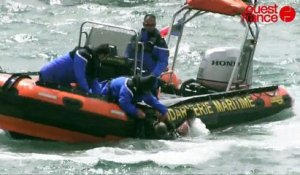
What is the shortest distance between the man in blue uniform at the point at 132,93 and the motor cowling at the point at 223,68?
2.45 meters

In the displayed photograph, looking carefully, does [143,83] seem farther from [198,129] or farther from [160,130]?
[198,129]

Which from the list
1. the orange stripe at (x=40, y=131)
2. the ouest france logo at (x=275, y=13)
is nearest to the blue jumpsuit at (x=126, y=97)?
the orange stripe at (x=40, y=131)

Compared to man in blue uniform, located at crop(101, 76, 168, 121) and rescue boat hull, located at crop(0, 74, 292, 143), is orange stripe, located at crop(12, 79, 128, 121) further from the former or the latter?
man in blue uniform, located at crop(101, 76, 168, 121)

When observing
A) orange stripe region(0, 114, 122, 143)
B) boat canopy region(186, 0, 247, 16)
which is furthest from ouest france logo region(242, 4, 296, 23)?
orange stripe region(0, 114, 122, 143)

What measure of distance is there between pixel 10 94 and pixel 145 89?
1748 millimetres

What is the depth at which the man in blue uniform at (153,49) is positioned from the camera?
1290 centimetres

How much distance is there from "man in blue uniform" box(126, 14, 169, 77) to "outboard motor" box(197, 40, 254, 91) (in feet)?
4.06

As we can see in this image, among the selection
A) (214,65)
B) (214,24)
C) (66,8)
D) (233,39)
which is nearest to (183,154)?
(214,65)

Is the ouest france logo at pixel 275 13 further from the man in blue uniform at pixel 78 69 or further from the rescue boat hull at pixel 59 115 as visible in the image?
the rescue boat hull at pixel 59 115

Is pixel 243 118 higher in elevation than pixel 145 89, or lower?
lower

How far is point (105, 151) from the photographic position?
11.1 meters

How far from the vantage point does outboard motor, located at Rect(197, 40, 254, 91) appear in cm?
1390

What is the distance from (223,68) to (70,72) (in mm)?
3207

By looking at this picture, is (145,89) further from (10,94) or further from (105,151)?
(10,94)
